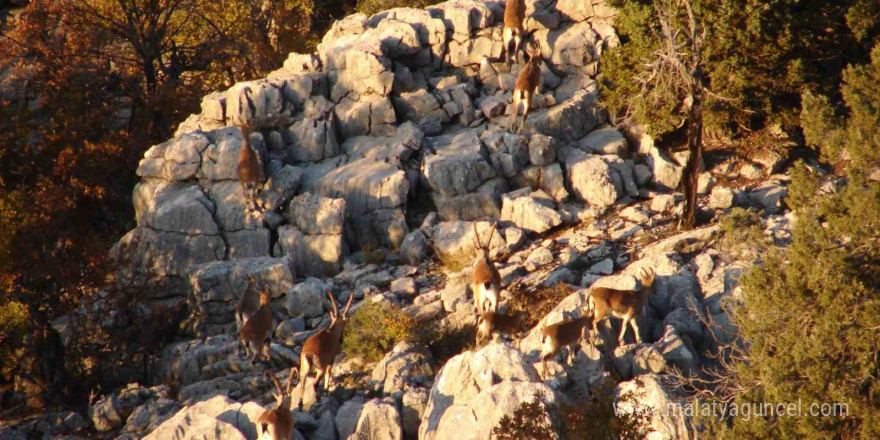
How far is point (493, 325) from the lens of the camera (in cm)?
1712

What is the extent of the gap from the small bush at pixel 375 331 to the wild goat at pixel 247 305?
2239 mm

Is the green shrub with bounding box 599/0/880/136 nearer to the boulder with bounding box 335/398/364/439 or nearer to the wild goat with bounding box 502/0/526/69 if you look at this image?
the wild goat with bounding box 502/0/526/69

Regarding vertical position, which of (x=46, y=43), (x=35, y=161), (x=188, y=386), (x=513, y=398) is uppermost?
(x=46, y=43)

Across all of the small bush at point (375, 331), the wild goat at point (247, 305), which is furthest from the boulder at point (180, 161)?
the small bush at point (375, 331)

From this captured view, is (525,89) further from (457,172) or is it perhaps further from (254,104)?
(254,104)

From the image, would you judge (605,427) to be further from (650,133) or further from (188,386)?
(650,133)

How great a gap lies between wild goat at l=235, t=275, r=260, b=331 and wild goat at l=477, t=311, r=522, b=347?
17.8ft

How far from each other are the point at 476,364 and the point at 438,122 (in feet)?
34.9

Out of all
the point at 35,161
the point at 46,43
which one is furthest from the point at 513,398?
the point at 46,43

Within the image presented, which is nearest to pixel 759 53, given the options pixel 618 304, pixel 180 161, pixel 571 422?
pixel 618 304

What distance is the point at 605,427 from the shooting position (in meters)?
13.8

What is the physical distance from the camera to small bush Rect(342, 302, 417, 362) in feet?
60.2

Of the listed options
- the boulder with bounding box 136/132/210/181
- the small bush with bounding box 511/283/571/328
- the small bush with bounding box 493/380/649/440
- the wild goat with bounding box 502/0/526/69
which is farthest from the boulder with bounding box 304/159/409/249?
the small bush with bounding box 493/380/649/440

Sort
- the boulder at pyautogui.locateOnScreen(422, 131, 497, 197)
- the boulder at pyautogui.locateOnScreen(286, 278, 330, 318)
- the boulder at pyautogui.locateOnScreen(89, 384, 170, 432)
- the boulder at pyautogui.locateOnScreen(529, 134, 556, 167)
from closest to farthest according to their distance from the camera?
the boulder at pyautogui.locateOnScreen(89, 384, 170, 432) < the boulder at pyautogui.locateOnScreen(286, 278, 330, 318) < the boulder at pyautogui.locateOnScreen(422, 131, 497, 197) < the boulder at pyautogui.locateOnScreen(529, 134, 556, 167)
